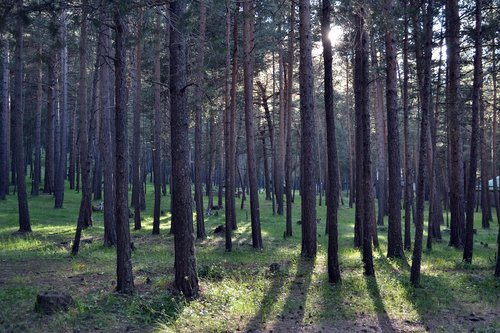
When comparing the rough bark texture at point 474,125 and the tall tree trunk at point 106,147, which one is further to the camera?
the tall tree trunk at point 106,147

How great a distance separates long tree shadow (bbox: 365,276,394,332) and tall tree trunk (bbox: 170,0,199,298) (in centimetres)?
354

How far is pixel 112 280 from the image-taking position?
1046 centimetres

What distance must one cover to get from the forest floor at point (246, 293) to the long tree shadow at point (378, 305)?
0.06 ft

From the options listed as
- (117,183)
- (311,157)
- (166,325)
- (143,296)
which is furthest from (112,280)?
(311,157)

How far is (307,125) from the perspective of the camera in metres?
12.6

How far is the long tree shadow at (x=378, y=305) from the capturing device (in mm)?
8367

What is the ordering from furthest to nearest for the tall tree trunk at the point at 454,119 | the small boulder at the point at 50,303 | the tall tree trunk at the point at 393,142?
1. the tall tree trunk at the point at 454,119
2. the tall tree trunk at the point at 393,142
3. the small boulder at the point at 50,303

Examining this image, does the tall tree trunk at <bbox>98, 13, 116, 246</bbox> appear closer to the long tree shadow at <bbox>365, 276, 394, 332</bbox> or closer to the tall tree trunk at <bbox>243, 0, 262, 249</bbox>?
the tall tree trunk at <bbox>243, 0, 262, 249</bbox>

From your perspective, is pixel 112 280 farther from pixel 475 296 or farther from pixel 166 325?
pixel 475 296

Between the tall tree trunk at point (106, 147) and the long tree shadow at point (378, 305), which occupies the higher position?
the tall tree trunk at point (106, 147)

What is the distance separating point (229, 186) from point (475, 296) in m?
8.74

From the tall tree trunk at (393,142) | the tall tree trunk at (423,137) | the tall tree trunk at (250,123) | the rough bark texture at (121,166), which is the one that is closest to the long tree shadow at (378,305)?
the tall tree trunk at (423,137)

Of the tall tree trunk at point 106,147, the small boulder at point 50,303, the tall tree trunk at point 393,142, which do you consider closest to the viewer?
the small boulder at point 50,303

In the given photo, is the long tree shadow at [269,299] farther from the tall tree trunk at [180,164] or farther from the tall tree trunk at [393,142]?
the tall tree trunk at [393,142]
